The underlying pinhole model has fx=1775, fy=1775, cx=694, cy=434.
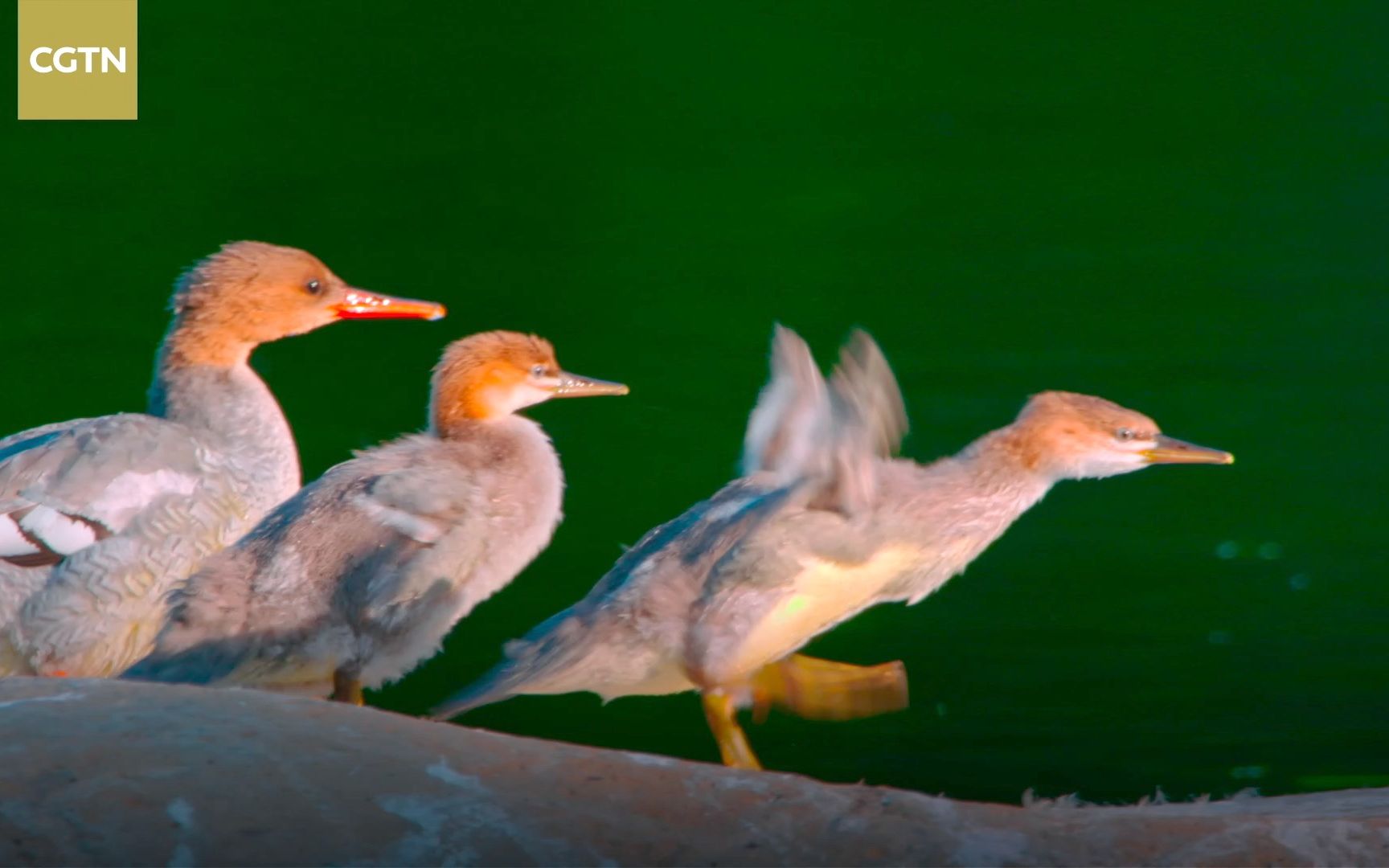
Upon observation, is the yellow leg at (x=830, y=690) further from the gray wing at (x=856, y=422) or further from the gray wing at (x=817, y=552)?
the gray wing at (x=856, y=422)

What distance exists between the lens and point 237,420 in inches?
165

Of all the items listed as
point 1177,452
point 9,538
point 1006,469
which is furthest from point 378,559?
point 1177,452

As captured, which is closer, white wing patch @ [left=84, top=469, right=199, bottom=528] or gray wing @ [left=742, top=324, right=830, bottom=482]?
gray wing @ [left=742, top=324, right=830, bottom=482]

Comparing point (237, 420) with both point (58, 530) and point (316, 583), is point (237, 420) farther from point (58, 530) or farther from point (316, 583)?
point (316, 583)

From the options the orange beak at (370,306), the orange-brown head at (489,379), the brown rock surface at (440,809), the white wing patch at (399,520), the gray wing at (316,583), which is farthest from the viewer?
the orange beak at (370,306)

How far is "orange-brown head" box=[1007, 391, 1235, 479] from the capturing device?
3.82 metres

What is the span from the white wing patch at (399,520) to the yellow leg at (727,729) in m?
0.66

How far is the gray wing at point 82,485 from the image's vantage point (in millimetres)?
3682

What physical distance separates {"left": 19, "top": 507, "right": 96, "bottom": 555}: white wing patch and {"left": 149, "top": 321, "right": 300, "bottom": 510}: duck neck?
0.42m

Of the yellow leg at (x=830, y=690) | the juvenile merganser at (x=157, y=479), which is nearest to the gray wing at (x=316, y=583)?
the juvenile merganser at (x=157, y=479)

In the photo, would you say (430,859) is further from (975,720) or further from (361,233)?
(361,233)

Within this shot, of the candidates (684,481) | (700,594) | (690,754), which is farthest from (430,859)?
(684,481)

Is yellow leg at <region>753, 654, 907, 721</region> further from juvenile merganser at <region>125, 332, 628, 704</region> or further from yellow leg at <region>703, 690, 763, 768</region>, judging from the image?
juvenile merganser at <region>125, 332, 628, 704</region>

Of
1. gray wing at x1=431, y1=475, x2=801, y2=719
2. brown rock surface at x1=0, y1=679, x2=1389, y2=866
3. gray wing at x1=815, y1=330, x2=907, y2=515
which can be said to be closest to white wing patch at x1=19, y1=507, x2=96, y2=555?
gray wing at x1=431, y1=475, x2=801, y2=719
